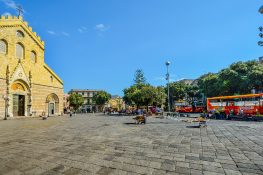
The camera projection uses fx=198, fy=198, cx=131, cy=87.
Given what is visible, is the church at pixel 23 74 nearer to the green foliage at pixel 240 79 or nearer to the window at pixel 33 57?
the window at pixel 33 57

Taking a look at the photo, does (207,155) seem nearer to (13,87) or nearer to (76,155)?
(76,155)

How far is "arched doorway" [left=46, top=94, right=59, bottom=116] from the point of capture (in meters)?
37.0

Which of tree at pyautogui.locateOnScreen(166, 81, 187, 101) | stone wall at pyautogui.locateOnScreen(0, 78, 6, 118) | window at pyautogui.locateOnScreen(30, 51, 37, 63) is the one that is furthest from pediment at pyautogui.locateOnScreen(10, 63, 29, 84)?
tree at pyautogui.locateOnScreen(166, 81, 187, 101)

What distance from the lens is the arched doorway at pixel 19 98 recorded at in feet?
101

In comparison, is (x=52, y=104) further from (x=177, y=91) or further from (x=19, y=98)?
(x=177, y=91)

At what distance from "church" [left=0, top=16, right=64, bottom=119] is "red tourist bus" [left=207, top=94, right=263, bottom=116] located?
88.0ft

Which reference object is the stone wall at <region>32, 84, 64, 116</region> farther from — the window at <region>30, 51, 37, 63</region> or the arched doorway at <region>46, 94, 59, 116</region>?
the window at <region>30, 51, 37, 63</region>

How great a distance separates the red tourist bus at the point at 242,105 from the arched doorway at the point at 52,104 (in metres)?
29.4

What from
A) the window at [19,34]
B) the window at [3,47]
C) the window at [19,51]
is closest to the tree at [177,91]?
the window at [19,51]

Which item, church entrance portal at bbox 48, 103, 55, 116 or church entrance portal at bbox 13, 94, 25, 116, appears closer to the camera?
church entrance portal at bbox 13, 94, 25, 116

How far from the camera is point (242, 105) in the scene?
27000 millimetres

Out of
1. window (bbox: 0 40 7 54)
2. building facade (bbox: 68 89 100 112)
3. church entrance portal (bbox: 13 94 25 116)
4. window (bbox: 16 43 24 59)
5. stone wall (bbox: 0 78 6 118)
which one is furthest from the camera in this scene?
building facade (bbox: 68 89 100 112)

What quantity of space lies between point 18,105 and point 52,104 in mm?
7175

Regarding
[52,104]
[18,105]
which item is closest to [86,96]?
[52,104]
